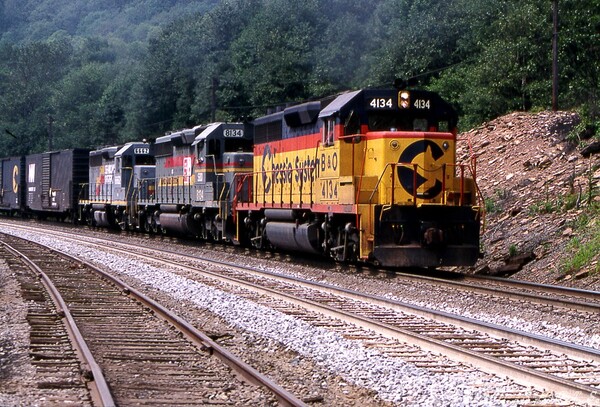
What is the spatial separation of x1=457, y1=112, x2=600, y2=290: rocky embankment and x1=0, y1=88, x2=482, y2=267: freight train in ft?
3.88

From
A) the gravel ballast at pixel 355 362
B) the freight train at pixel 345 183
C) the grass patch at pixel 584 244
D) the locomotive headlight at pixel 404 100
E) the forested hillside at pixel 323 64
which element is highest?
the forested hillside at pixel 323 64

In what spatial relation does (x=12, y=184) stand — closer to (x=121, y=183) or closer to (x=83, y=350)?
(x=121, y=183)

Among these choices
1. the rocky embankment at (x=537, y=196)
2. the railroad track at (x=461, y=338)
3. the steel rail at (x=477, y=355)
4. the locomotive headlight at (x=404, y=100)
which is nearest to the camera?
the steel rail at (x=477, y=355)

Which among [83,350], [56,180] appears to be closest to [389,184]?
[83,350]

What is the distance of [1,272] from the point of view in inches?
677

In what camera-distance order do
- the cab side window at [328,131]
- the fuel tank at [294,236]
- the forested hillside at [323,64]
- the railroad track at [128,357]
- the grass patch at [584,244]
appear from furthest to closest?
the forested hillside at [323,64]
the fuel tank at [294,236]
the cab side window at [328,131]
the grass patch at [584,244]
the railroad track at [128,357]

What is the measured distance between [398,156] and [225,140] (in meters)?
9.52

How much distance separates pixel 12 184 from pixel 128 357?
43284 millimetres

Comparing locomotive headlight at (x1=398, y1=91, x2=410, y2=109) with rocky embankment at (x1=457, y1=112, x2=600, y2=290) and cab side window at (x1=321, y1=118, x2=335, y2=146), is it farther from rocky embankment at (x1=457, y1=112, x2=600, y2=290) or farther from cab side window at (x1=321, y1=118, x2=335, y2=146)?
rocky embankment at (x1=457, y1=112, x2=600, y2=290)

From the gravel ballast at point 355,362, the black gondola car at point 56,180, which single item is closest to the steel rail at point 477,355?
the gravel ballast at point 355,362

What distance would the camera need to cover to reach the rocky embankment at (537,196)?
1628 centimetres

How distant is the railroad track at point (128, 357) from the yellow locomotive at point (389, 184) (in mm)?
4256

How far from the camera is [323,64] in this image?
4281 centimetres

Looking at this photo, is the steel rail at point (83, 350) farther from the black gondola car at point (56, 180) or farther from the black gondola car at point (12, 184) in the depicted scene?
the black gondola car at point (12, 184)
